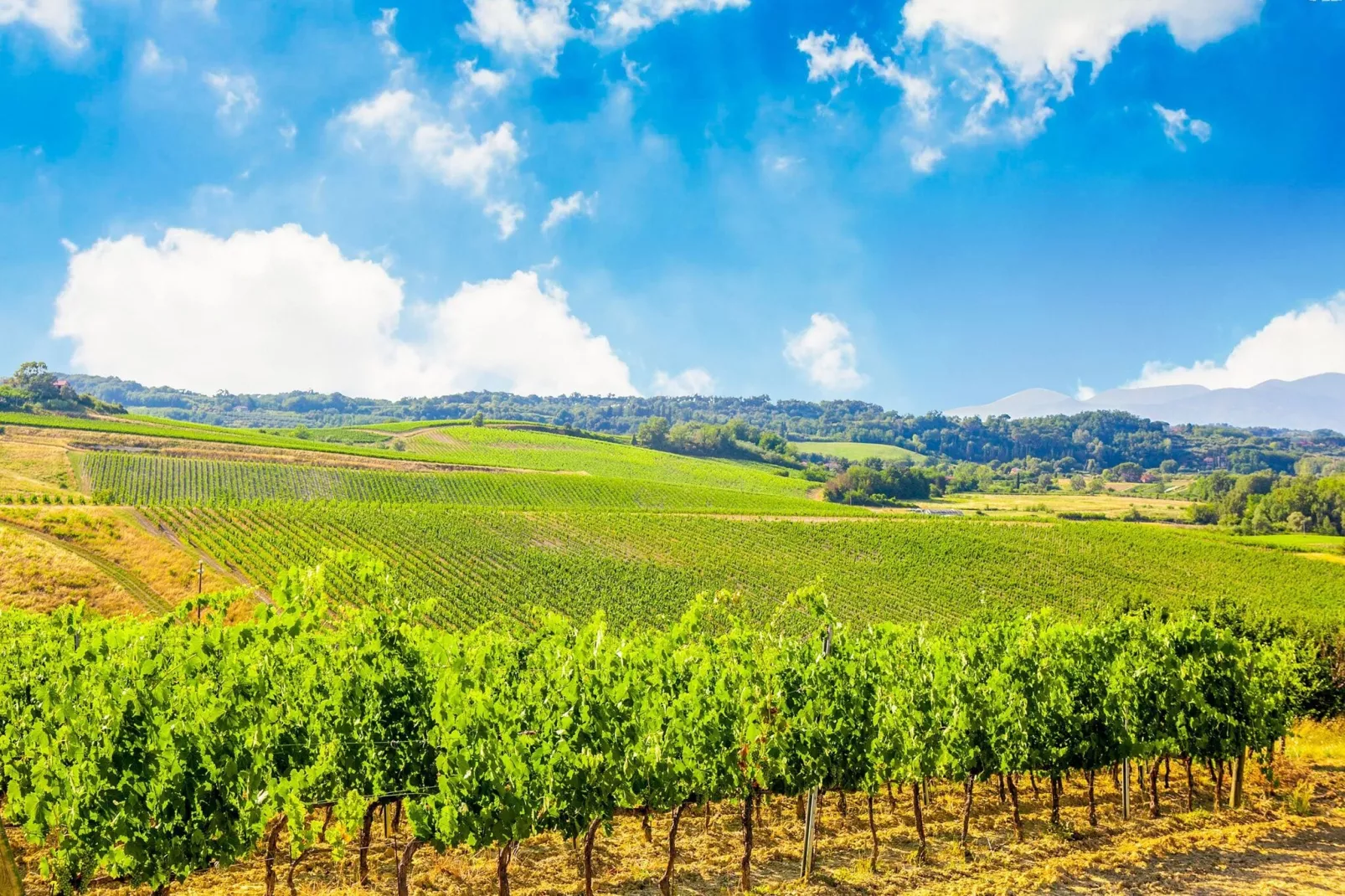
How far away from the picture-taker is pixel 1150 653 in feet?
64.4

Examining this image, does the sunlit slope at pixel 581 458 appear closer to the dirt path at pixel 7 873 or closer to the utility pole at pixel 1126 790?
the utility pole at pixel 1126 790

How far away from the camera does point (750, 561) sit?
64.2 meters

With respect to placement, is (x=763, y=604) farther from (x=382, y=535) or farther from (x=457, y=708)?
(x=457, y=708)

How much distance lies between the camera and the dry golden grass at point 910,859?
45.6 feet

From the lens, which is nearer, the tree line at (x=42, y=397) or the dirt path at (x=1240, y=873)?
the dirt path at (x=1240, y=873)

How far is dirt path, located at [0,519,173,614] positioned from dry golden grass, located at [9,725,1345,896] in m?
31.2

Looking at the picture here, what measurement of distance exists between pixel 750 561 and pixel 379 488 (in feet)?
149

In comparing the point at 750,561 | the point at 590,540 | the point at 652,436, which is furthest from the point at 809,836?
the point at 652,436

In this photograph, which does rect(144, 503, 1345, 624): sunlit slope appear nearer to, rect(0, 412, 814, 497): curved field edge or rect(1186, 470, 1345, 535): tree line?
rect(1186, 470, 1345, 535): tree line

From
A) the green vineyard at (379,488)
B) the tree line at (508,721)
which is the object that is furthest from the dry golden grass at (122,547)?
the tree line at (508,721)

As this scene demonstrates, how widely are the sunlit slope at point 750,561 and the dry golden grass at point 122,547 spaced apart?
8.36ft

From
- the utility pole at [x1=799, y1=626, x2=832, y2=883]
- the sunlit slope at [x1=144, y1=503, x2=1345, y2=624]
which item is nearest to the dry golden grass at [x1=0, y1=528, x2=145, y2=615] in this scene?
the sunlit slope at [x1=144, y1=503, x2=1345, y2=624]

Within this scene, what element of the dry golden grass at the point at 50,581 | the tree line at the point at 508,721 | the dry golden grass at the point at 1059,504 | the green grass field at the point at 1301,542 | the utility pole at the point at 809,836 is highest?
the tree line at the point at 508,721

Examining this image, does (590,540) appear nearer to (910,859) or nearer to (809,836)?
(910,859)
